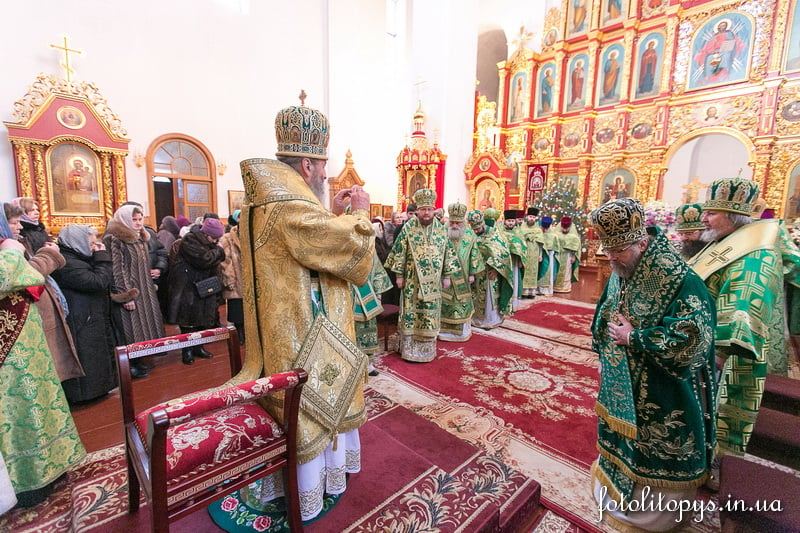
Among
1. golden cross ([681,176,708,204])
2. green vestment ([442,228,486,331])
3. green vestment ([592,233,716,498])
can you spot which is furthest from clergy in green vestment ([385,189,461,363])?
golden cross ([681,176,708,204])

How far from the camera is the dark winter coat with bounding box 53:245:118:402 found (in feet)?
9.74

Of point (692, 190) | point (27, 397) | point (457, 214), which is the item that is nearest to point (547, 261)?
point (457, 214)

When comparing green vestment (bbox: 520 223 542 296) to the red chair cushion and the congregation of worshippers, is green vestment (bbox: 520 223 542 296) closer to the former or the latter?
the congregation of worshippers

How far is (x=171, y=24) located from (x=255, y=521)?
12.7m

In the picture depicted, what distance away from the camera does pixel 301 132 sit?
1.63 metres

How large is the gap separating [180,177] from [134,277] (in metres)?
8.20

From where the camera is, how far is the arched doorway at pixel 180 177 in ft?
33.4

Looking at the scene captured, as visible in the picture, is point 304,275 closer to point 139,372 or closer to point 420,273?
point 420,273

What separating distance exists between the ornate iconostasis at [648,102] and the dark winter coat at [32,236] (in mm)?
12392

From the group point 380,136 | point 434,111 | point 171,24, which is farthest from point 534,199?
point 171,24

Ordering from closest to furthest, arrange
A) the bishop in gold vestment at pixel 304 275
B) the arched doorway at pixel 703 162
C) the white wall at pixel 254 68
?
the bishop in gold vestment at pixel 304 275 → the white wall at pixel 254 68 → the arched doorway at pixel 703 162

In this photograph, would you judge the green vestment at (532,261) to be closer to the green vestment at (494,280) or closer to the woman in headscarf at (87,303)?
the green vestment at (494,280)

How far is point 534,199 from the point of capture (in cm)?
1452

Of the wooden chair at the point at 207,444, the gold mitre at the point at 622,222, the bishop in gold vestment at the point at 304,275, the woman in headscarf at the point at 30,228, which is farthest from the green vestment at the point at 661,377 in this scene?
the woman in headscarf at the point at 30,228
